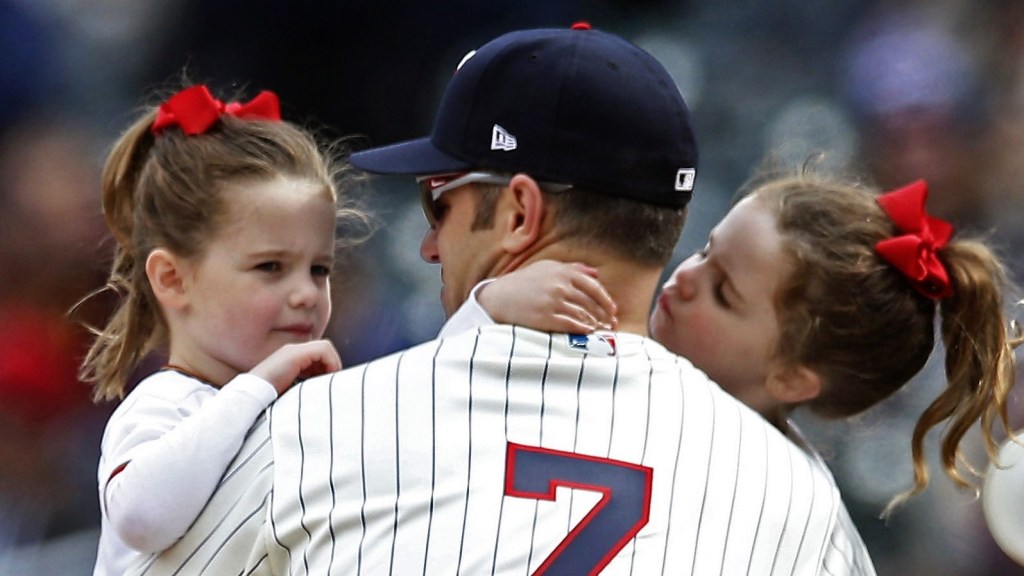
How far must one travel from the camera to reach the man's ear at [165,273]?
230cm

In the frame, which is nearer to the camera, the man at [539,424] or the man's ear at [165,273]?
the man at [539,424]

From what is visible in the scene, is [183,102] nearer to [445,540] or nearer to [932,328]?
[445,540]

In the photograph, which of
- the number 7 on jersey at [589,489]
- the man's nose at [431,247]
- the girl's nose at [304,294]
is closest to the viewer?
the number 7 on jersey at [589,489]

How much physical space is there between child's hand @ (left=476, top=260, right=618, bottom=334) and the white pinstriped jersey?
2 centimetres

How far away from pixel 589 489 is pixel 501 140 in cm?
49

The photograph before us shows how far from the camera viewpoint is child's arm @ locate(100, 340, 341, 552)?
5.54ft

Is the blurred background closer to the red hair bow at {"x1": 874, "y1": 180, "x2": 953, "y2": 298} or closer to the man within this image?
the red hair bow at {"x1": 874, "y1": 180, "x2": 953, "y2": 298}

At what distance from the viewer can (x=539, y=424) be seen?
158 cm

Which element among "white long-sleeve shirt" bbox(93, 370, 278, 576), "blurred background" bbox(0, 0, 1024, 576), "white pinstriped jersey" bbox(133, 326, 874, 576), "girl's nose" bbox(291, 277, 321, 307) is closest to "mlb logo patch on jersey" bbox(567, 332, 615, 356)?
"white pinstriped jersey" bbox(133, 326, 874, 576)

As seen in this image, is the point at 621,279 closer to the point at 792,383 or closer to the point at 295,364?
the point at 295,364

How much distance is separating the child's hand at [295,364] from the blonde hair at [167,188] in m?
0.39

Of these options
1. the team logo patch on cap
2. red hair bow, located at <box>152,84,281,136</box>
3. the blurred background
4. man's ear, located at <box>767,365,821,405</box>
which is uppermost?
the team logo patch on cap

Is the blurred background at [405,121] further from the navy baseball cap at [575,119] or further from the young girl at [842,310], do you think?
the navy baseball cap at [575,119]

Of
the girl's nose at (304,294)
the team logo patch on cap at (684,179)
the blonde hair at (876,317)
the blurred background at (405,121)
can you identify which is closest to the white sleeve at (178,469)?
the girl's nose at (304,294)
